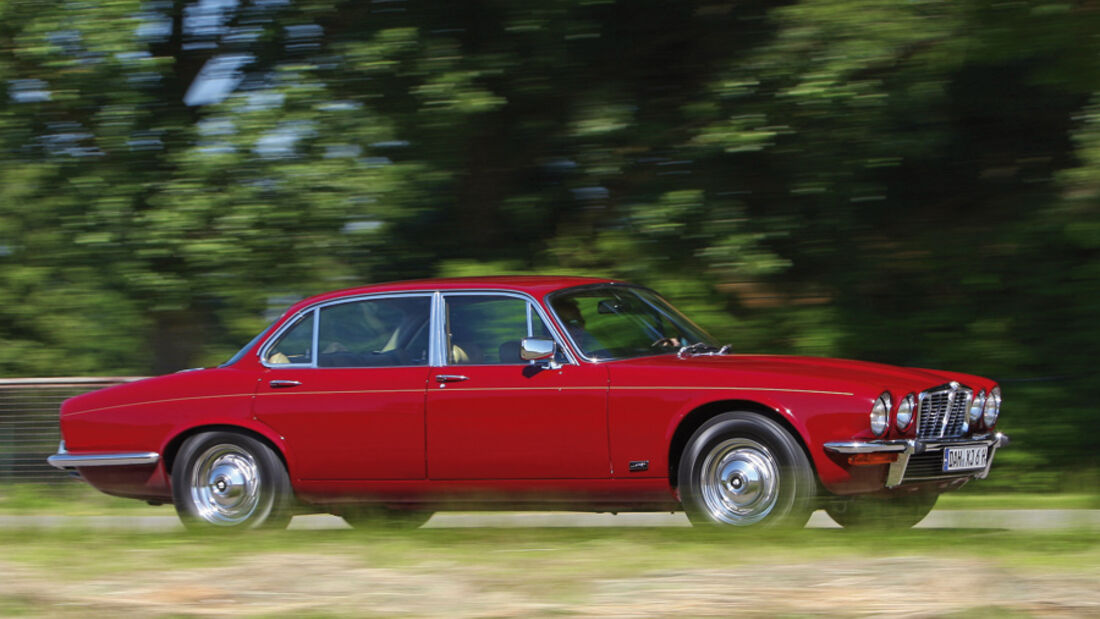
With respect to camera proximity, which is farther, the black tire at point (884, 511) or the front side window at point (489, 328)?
the front side window at point (489, 328)

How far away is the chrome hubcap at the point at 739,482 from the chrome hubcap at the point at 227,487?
2.74 m

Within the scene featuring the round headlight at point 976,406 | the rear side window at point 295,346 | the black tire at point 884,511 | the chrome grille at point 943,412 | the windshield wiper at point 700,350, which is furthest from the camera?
the rear side window at point 295,346

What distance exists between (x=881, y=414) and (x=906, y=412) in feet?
0.62

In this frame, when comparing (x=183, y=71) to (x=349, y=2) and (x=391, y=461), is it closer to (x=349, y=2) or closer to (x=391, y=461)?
(x=349, y=2)

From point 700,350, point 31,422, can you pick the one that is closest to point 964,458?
point 700,350

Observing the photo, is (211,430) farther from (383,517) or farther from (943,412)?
(943,412)

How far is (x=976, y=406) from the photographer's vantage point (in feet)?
26.0

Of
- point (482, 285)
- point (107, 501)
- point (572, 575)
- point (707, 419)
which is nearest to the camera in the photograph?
point (572, 575)

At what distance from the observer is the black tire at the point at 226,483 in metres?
8.23

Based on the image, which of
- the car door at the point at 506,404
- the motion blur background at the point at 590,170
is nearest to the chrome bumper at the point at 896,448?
the car door at the point at 506,404

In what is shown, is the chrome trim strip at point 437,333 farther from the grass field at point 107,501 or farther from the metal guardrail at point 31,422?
the metal guardrail at point 31,422

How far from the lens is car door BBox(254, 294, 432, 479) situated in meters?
8.00

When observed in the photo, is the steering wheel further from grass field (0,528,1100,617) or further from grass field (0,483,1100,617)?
grass field (0,528,1100,617)

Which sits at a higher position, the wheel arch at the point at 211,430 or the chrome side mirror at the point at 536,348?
the chrome side mirror at the point at 536,348
